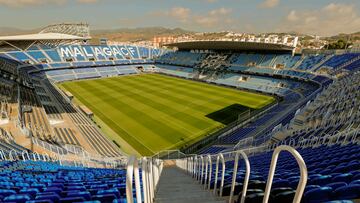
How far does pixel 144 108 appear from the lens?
32.7 m

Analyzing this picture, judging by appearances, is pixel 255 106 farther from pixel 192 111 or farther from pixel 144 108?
pixel 144 108

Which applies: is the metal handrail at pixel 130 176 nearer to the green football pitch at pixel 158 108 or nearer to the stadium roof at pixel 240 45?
the green football pitch at pixel 158 108

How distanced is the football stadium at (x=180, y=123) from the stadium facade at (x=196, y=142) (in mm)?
55

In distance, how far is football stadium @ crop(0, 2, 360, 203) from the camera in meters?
3.99

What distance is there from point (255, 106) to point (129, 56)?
45.5m

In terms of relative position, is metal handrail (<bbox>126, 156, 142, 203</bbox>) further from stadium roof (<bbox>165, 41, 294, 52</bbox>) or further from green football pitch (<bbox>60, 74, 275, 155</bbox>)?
stadium roof (<bbox>165, 41, 294, 52</bbox>)

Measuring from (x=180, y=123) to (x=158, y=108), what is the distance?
6406mm

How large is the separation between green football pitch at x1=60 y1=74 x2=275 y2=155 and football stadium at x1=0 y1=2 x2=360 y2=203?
20cm

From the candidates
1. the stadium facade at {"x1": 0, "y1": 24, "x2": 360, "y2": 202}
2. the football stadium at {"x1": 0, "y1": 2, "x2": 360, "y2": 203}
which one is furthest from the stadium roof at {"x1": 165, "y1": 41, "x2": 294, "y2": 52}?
the football stadium at {"x1": 0, "y1": 2, "x2": 360, "y2": 203}

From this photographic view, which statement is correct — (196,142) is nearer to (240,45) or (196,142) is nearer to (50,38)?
(240,45)

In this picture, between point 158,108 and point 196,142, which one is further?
point 158,108

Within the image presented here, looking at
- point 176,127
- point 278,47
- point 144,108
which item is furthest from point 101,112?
point 278,47

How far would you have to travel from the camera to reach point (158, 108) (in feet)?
108

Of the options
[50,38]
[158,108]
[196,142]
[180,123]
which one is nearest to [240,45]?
[158,108]
